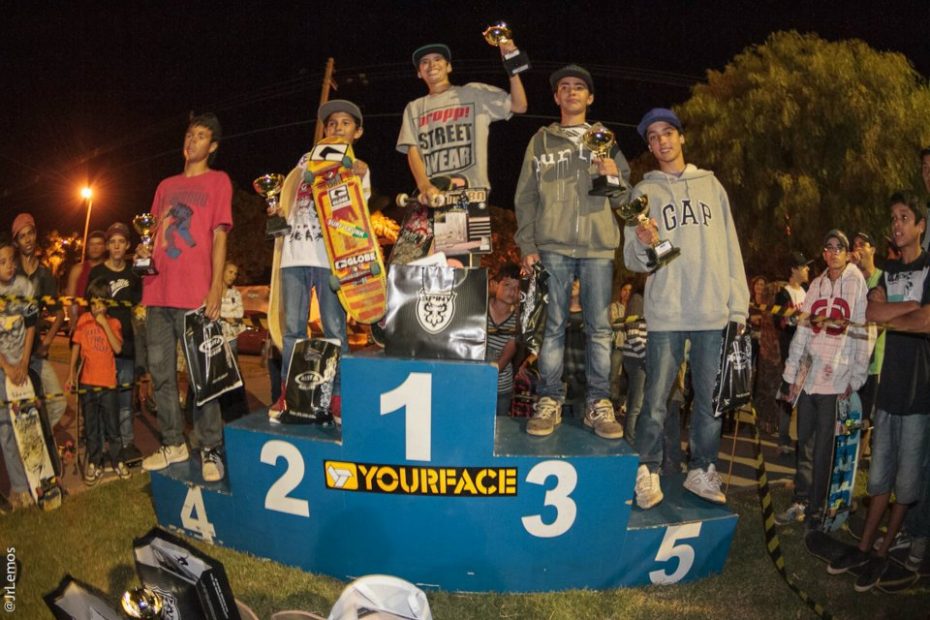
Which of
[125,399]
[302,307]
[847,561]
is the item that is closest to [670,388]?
[847,561]

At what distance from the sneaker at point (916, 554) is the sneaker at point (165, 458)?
4.86 m

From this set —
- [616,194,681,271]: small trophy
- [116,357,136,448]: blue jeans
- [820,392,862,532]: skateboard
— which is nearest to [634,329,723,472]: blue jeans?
[616,194,681,271]: small trophy

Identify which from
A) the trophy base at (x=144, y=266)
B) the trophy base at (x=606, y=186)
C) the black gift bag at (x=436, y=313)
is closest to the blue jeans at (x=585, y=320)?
the trophy base at (x=606, y=186)

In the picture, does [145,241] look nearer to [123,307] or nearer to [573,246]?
[123,307]

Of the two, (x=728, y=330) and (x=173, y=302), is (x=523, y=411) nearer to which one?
(x=728, y=330)

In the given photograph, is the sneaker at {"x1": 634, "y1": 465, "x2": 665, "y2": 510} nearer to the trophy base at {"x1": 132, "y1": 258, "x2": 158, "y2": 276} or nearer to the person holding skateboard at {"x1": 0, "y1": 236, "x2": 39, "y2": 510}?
the trophy base at {"x1": 132, "y1": 258, "x2": 158, "y2": 276}

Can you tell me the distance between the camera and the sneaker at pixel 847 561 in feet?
13.7

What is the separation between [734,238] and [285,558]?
3.42 metres

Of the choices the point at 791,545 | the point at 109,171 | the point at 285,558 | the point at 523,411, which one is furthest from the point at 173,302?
the point at 109,171

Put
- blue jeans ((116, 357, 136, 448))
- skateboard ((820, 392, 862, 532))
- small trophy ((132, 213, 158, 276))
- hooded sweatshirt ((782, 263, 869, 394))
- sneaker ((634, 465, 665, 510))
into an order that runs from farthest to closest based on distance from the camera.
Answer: blue jeans ((116, 357, 136, 448)) → hooded sweatshirt ((782, 263, 869, 394)) → skateboard ((820, 392, 862, 532)) → small trophy ((132, 213, 158, 276)) → sneaker ((634, 465, 665, 510))

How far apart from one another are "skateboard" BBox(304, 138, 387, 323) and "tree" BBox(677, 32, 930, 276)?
13.6 metres

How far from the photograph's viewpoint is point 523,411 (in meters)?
6.75

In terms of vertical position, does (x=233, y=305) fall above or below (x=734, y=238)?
below

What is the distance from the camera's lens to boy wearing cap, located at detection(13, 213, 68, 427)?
561 cm
